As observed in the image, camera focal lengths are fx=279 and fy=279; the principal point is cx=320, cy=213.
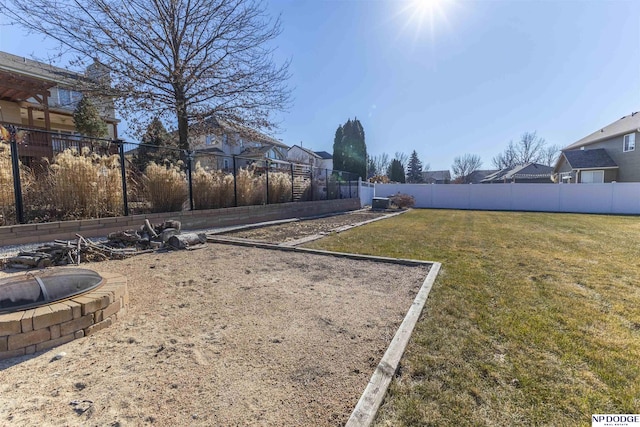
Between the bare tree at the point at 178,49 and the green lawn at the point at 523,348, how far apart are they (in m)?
9.89

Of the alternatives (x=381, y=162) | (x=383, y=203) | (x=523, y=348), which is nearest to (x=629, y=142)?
(x=383, y=203)

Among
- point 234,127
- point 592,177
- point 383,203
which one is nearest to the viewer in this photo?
point 234,127

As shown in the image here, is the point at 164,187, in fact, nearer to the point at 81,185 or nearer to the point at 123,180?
the point at 123,180

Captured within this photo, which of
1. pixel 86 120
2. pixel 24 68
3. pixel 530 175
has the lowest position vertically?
pixel 530 175

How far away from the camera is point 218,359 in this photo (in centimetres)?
195

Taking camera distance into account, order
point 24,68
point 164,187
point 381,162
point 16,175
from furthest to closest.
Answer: point 381,162 < point 24,68 < point 164,187 < point 16,175

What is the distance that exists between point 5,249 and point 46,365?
398 cm

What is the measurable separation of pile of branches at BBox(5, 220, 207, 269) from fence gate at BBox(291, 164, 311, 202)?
22.3 ft

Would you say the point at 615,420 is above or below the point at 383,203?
below

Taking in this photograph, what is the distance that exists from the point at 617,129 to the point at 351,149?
76.9ft

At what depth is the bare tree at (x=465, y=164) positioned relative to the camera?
5619 centimetres

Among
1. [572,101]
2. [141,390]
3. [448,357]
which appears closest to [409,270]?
[448,357]

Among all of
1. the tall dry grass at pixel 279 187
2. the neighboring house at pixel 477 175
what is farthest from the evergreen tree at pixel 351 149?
the neighboring house at pixel 477 175

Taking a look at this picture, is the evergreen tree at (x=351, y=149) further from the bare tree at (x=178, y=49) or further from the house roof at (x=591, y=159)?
the bare tree at (x=178, y=49)
